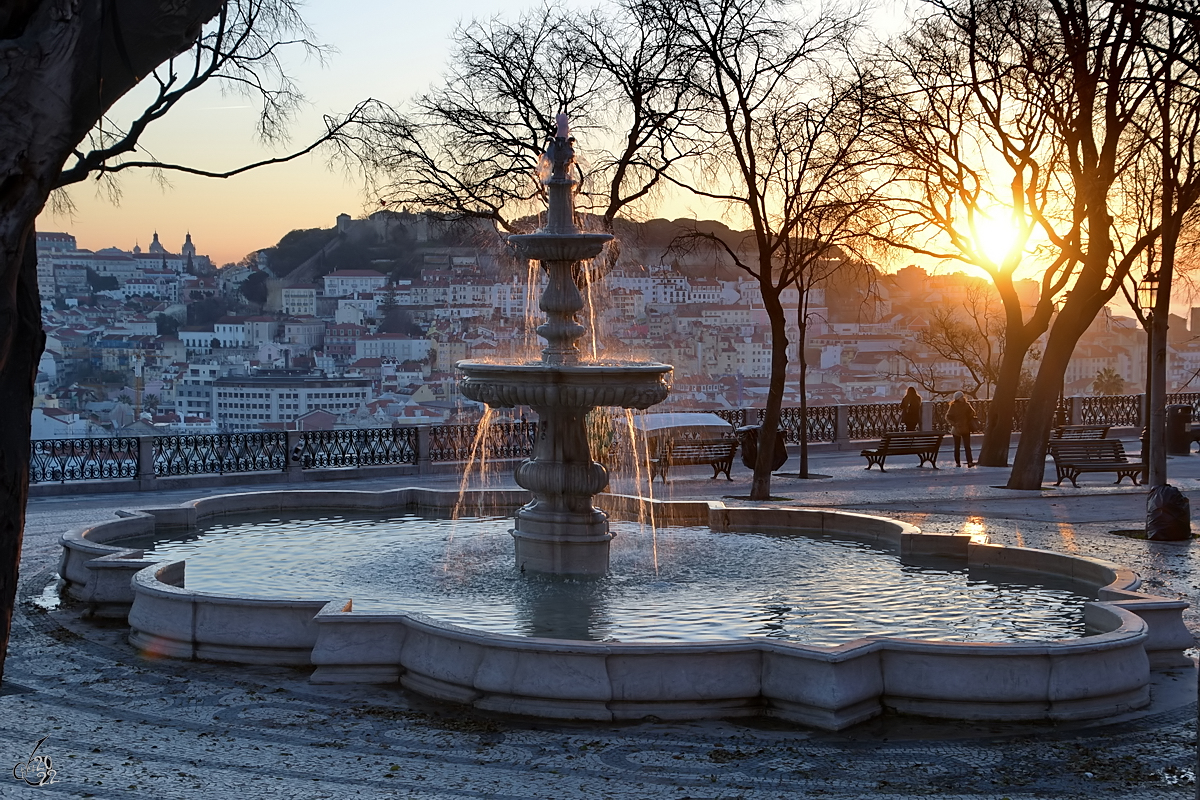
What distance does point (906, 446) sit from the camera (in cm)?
2397

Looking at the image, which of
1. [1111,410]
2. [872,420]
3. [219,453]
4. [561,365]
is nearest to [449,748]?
[561,365]

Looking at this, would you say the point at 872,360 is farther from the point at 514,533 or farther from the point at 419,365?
the point at 514,533

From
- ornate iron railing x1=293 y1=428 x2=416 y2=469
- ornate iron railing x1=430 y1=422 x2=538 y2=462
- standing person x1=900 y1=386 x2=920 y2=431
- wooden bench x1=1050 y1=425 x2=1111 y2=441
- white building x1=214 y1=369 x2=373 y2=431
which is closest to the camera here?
ornate iron railing x1=293 y1=428 x2=416 y2=469

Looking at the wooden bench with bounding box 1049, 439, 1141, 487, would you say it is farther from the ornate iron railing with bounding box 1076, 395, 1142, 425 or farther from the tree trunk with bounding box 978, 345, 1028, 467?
the ornate iron railing with bounding box 1076, 395, 1142, 425

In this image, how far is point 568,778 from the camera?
20.4 ft

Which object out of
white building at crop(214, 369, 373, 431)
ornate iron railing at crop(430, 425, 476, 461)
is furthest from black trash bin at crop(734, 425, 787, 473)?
white building at crop(214, 369, 373, 431)

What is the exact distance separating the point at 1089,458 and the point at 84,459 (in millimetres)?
15933

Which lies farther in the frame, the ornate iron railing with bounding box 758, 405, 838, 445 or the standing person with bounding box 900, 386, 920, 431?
the ornate iron railing with bounding box 758, 405, 838, 445

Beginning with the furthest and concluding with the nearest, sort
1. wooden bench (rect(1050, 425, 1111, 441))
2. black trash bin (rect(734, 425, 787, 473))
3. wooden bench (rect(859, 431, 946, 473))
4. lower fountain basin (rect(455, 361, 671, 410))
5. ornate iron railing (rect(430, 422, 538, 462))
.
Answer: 1. wooden bench (rect(1050, 425, 1111, 441))
2. ornate iron railing (rect(430, 422, 538, 462))
3. wooden bench (rect(859, 431, 946, 473))
4. black trash bin (rect(734, 425, 787, 473))
5. lower fountain basin (rect(455, 361, 671, 410))

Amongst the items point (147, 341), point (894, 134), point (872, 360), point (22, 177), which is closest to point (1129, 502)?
point (894, 134)

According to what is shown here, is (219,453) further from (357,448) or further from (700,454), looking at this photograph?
(700,454)

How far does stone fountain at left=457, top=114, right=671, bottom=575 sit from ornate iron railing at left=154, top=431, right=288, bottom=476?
11.0m

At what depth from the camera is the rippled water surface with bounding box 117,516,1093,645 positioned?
9188 millimetres

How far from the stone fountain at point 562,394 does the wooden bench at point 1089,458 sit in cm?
1201
